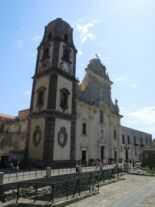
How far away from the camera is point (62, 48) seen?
27.6 m

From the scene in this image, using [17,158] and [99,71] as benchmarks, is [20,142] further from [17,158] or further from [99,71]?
[99,71]

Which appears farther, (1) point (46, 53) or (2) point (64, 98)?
(1) point (46, 53)

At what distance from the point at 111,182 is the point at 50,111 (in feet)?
32.7

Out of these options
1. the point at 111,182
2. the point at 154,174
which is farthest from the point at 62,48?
the point at 154,174

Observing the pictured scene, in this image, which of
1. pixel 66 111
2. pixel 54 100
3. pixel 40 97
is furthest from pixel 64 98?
pixel 40 97

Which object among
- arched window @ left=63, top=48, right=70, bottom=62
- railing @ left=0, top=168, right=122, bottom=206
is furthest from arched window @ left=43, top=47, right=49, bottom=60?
railing @ left=0, top=168, right=122, bottom=206

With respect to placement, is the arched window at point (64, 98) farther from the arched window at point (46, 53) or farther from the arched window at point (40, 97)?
the arched window at point (46, 53)

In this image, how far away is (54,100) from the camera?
24156 mm

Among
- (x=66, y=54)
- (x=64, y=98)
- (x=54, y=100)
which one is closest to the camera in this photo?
(x=54, y=100)

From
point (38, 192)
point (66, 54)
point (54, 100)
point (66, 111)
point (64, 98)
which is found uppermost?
point (66, 54)

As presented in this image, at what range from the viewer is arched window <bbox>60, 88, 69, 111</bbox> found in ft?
83.0

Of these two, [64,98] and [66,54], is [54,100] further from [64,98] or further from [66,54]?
[66,54]

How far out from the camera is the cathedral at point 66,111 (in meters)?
23.5

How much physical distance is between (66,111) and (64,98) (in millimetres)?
1723
